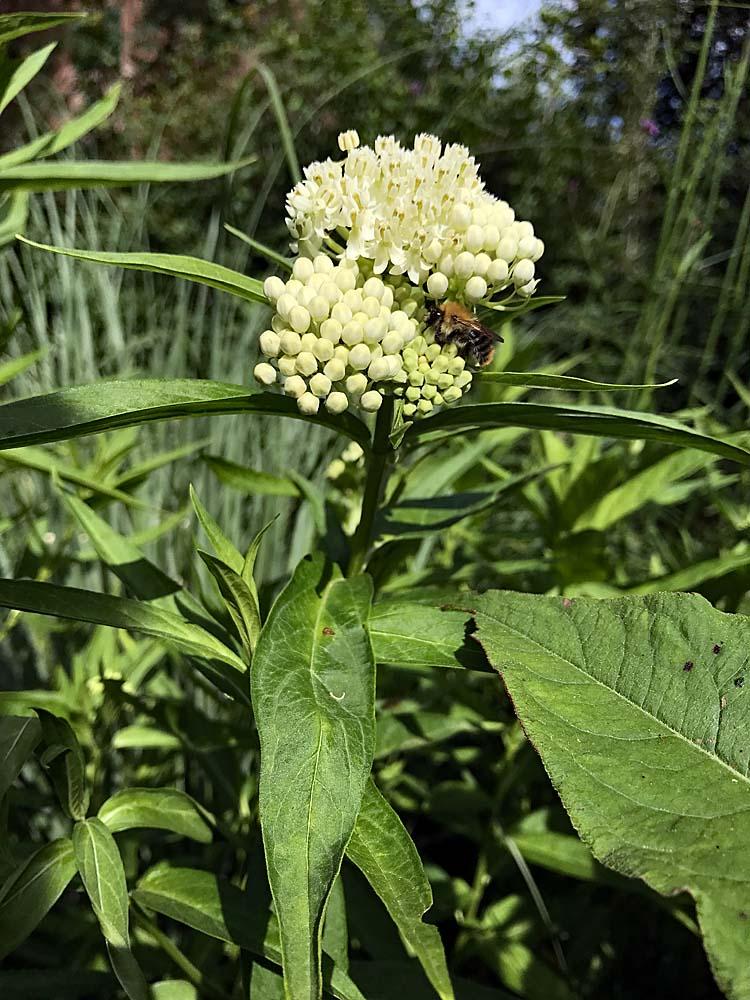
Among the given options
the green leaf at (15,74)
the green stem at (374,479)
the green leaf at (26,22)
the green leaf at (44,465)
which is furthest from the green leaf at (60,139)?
the green stem at (374,479)

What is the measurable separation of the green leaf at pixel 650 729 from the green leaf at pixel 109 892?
0.46 m

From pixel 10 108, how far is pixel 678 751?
508cm

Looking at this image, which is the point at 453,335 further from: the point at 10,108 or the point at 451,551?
the point at 10,108

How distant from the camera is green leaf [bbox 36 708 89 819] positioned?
2.87 feet

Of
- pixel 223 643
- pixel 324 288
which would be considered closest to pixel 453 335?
pixel 324 288

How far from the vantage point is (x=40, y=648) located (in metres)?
1.71

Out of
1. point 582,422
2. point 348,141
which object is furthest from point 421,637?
point 348,141

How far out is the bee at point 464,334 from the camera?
94cm

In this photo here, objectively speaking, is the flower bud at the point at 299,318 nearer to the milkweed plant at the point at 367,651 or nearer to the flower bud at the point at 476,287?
the milkweed plant at the point at 367,651

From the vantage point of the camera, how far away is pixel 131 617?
0.89 metres

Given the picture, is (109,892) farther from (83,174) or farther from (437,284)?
(83,174)

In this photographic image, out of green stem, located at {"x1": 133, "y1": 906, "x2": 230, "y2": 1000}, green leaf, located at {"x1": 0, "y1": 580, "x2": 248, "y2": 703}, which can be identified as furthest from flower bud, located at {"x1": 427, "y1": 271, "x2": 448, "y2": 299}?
green stem, located at {"x1": 133, "y1": 906, "x2": 230, "y2": 1000}

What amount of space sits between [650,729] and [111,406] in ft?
2.02

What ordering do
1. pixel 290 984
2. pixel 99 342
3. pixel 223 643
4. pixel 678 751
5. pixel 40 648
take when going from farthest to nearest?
pixel 99 342
pixel 40 648
pixel 223 643
pixel 678 751
pixel 290 984
